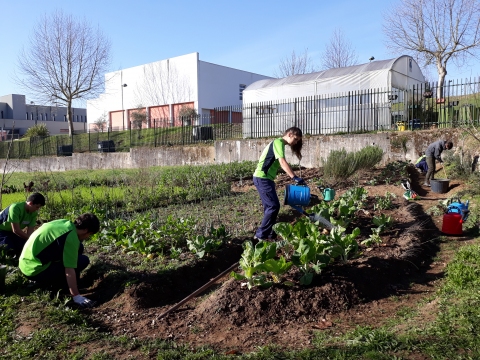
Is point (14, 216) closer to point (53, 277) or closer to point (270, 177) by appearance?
point (53, 277)

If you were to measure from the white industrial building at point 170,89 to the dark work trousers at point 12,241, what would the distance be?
25.3 meters

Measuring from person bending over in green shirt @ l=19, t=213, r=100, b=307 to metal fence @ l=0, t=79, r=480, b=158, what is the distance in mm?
7365

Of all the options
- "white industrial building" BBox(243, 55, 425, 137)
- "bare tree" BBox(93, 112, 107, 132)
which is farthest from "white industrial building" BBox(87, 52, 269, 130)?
"white industrial building" BBox(243, 55, 425, 137)

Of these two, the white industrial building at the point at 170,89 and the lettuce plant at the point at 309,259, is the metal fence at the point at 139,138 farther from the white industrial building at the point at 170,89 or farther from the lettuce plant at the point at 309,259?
the lettuce plant at the point at 309,259

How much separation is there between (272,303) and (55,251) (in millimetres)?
2515

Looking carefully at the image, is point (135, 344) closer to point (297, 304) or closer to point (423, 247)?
point (297, 304)

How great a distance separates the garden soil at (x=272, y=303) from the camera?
3258mm

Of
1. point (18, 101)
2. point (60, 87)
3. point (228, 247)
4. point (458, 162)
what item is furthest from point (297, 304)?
point (18, 101)

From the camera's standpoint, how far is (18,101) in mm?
55094

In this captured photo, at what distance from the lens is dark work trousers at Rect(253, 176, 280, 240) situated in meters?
5.45

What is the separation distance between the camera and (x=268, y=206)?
5.48 meters

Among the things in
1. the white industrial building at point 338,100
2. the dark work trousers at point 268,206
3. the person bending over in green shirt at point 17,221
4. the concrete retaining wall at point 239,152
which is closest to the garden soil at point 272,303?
the dark work trousers at point 268,206

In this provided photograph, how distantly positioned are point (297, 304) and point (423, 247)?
2.50 metres

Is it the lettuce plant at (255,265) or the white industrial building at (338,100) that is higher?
the white industrial building at (338,100)
